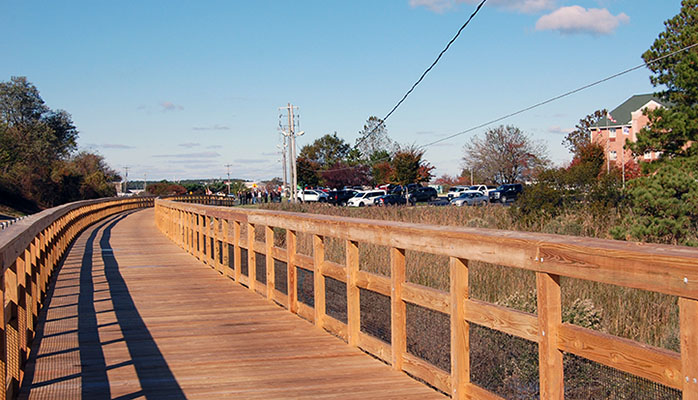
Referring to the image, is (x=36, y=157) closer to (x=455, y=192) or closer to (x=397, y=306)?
(x=455, y=192)

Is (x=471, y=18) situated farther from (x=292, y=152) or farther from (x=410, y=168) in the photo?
(x=410, y=168)

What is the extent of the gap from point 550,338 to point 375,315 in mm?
6086

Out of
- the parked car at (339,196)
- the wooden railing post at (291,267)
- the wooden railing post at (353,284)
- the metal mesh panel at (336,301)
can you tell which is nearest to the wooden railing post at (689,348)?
the wooden railing post at (353,284)

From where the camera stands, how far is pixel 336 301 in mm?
10812

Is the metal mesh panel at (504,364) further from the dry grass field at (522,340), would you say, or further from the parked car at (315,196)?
the parked car at (315,196)

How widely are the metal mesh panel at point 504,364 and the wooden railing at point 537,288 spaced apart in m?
1.82

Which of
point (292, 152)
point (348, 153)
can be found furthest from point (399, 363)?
point (348, 153)

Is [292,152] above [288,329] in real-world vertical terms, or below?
above

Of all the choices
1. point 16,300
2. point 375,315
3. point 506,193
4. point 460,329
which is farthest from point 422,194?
point 460,329

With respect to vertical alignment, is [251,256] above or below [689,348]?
below

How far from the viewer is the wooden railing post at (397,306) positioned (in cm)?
518

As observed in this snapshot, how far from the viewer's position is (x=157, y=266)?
13.2 meters

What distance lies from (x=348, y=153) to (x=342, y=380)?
4022 inches

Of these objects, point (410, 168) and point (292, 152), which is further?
point (410, 168)
